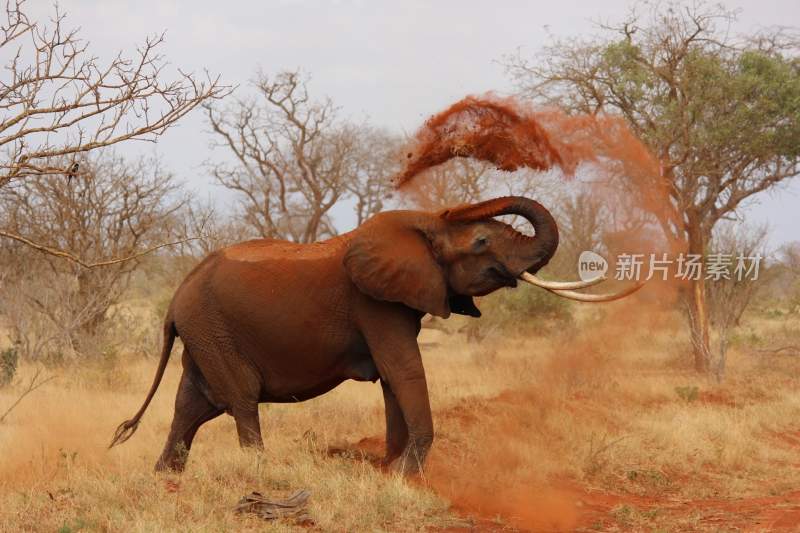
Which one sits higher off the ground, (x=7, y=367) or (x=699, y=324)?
(x=699, y=324)

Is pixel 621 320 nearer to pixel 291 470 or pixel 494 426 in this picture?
pixel 494 426

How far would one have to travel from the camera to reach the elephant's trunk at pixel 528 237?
8367 millimetres

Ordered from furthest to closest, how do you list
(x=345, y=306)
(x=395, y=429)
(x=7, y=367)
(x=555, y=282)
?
(x=7, y=367) < (x=395, y=429) < (x=345, y=306) < (x=555, y=282)

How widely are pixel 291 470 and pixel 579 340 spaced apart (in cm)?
678

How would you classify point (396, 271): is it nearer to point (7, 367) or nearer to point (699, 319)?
point (7, 367)

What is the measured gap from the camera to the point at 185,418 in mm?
9195

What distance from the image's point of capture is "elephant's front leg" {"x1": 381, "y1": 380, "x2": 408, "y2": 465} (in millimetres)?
8797

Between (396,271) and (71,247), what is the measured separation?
12.0 meters

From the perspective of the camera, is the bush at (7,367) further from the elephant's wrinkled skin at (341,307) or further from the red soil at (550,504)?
the red soil at (550,504)

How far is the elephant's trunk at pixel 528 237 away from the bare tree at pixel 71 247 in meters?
9.71

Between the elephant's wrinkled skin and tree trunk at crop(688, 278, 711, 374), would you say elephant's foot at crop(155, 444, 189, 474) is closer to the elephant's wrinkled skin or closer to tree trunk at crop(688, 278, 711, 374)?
the elephant's wrinkled skin

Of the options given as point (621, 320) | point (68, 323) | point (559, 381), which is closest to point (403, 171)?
point (621, 320)

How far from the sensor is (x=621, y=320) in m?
12.7

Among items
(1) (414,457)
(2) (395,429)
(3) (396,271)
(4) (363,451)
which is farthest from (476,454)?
(3) (396,271)
